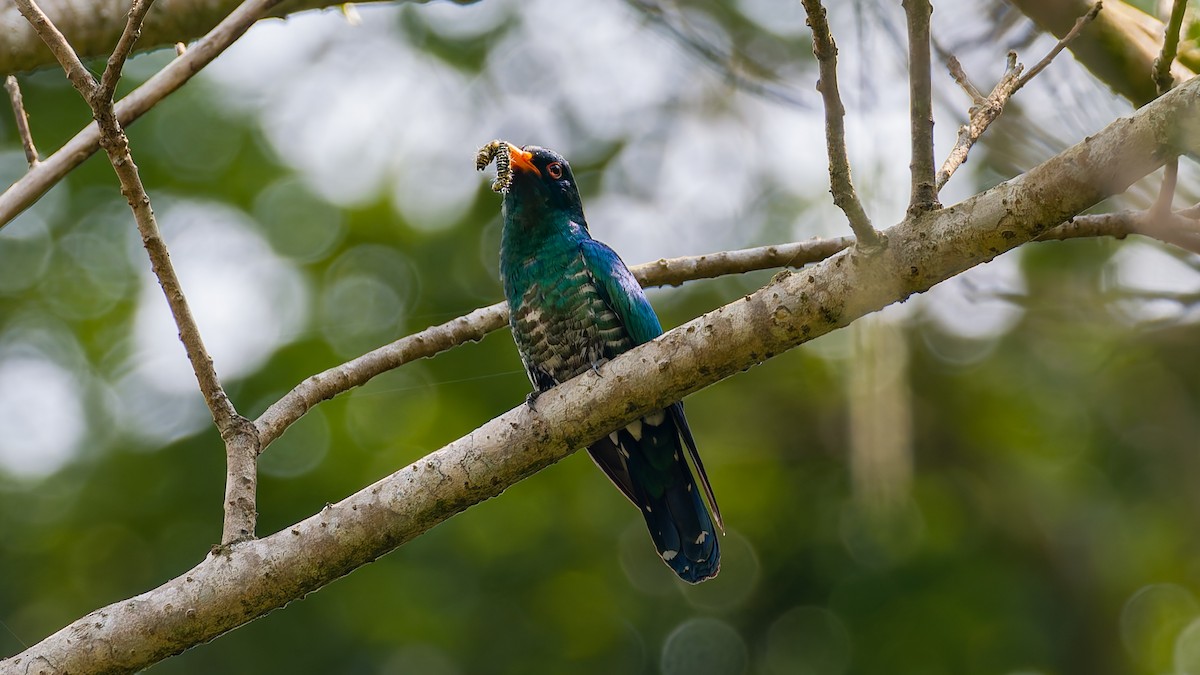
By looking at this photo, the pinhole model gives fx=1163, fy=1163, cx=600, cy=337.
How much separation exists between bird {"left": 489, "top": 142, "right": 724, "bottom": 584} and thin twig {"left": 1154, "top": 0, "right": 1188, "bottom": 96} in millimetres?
1991

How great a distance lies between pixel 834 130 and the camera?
2734 mm

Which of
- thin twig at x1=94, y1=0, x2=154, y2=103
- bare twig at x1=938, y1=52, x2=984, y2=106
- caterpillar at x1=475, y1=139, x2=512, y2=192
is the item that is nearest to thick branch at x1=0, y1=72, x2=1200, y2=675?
bare twig at x1=938, y1=52, x2=984, y2=106

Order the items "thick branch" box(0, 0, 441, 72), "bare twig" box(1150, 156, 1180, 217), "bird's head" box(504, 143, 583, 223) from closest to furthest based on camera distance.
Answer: "bare twig" box(1150, 156, 1180, 217) < "thick branch" box(0, 0, 441, 72) < "bird's head" box(504, 143, 583, 223)

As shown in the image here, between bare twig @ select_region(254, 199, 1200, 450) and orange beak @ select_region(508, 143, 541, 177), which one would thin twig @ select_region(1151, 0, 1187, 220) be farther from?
orange beak @ select_region(508, 143, 541, 177)

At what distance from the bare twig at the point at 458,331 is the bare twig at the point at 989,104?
775 mm

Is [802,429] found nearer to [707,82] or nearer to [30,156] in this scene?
[707,82]

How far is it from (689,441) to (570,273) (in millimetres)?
844

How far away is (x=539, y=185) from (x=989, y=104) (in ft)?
7.11

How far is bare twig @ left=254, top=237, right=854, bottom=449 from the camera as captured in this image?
3.67 m

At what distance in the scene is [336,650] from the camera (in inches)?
341

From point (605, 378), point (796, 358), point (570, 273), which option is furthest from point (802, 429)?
point (605, 378)

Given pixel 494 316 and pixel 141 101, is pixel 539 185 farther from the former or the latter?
pixel 141 101

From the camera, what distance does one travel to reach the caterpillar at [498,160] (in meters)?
4.70

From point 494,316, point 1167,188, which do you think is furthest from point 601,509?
point 1167,188
